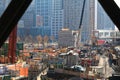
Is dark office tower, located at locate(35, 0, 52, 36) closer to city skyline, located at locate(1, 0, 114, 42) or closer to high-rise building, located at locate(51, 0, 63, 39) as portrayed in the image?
city skyline, located at locate(1, 0, 114, 42)

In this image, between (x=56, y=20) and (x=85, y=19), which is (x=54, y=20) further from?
(x=85, y=19)

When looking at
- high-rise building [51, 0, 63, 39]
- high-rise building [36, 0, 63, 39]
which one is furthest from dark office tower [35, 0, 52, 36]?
high-rise building [51, 0, 63, 39]

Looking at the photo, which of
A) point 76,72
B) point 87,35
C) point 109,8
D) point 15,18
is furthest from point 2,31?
point 87,35

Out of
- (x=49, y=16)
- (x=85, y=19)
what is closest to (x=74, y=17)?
(x=85, y=19)

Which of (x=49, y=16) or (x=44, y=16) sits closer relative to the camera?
(x=49, y=16)

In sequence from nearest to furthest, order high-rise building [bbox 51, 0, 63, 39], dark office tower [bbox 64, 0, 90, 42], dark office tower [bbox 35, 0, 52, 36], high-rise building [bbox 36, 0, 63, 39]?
dark office tower [bbox 64, 0, 90, 42] < high-rise building [bbox 51, 0, 63, 39] < high-rise building [bbox 36, 0, 63, 39] < dark office tower [bbox 35, 0, 52, 36]

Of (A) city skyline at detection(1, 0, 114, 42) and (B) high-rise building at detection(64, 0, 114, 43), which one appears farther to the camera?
(A) city skyline at detection(1, 0, 114, 42)

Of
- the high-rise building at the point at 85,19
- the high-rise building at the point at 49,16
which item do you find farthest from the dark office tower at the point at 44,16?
the high-rise building at the point at 85,19

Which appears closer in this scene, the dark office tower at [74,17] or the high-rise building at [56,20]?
the dark office tower at [74,17]

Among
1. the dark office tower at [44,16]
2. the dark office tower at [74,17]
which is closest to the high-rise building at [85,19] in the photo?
the dark office tower at [74,17]

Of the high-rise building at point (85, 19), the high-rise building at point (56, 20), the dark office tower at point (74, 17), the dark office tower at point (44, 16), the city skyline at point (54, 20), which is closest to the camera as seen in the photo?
the high-rise building at point (85, 19)

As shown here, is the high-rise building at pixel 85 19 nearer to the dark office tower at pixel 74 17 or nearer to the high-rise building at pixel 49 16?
the dark office tower at pixel 74 17

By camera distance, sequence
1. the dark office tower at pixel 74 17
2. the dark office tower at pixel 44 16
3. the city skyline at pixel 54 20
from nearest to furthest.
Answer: the dark office tower at pixel 74 17 → the city skyline at pixel 54 20 → the dark office tower at pixel 44 16
